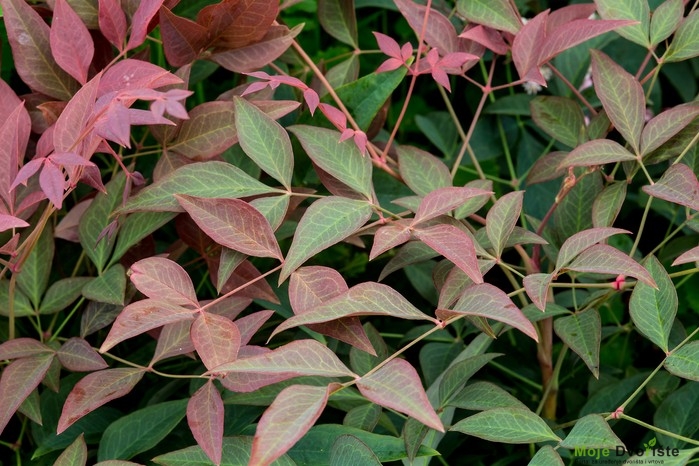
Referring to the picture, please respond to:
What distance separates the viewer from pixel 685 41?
0.84 meters

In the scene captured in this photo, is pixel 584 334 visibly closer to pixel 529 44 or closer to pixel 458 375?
pixel 458 375

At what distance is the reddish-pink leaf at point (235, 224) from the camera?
678 mm

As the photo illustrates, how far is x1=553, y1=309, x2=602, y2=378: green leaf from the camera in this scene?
73cm

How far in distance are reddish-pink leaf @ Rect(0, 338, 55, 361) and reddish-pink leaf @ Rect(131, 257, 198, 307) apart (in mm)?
142

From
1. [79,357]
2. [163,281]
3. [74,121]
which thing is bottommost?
[79,357]

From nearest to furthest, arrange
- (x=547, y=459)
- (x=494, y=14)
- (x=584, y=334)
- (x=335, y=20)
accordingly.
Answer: (x=547, y=459) < (x=584, y=334) < (x=494, y=14) < (x=335, y=20)

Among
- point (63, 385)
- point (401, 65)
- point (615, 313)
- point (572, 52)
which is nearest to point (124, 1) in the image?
point (401, 65)

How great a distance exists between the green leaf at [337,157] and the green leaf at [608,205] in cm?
22

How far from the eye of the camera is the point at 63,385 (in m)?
0.85

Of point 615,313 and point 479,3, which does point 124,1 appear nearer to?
point 479,3

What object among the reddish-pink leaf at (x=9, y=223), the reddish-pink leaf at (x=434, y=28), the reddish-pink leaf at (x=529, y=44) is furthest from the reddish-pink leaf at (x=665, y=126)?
the reddish-pink leaf at (x=9, y=223)

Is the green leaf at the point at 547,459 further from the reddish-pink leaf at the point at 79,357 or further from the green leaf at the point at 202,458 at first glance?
the reddish-pink leaf at the point at 79,357

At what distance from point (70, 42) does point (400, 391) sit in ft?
1.49

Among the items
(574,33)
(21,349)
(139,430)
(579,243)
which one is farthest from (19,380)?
(574,33)
